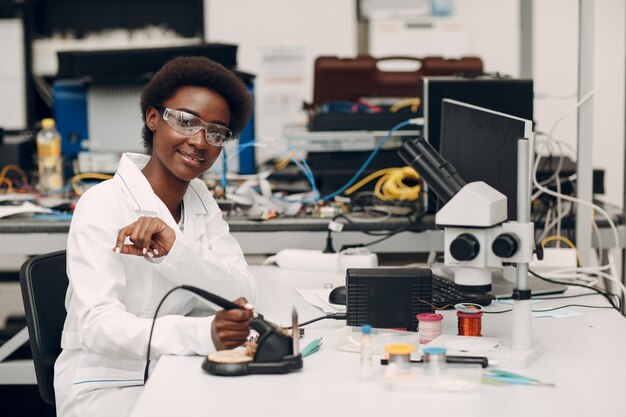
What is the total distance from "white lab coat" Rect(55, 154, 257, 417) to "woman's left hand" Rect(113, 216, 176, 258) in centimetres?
2

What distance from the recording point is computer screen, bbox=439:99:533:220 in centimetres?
177

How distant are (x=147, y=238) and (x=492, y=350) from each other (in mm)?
614

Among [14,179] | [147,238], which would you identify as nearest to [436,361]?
[147,238]

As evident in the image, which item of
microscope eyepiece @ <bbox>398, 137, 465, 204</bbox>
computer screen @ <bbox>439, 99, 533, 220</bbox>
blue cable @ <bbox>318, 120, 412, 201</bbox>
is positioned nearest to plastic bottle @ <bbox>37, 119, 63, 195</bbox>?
blue cable @ <bbox>318, 120, 412, 201</bbox>

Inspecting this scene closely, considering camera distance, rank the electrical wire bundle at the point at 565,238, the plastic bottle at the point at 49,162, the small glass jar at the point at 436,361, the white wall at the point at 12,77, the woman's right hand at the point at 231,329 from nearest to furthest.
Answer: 1. the small glass jar at the point at 436,361
2. the woman's right hand at the point at 231,329
3. the electrical wire bundle at the point at 565,238
4. the plastic bottle at the point at 49,162
5. the white wall at the point at 12,77

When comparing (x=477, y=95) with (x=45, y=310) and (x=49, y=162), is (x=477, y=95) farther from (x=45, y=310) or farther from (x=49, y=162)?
(x=49, y=162)

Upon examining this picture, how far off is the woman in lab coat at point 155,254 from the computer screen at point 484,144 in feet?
1.61

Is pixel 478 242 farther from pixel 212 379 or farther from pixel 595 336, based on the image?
pixel 212 379

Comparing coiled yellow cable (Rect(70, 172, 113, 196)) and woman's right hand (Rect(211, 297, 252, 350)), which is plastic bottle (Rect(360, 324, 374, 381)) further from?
coiled yellow cable (Rect(70, 172, 113, 196))

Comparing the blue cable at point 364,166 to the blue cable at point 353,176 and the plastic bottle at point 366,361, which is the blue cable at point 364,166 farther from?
the plastic bottle at point 366,361

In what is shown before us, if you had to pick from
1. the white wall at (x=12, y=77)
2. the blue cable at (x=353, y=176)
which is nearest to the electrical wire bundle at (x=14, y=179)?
the blue cable at (x=353, y=176)

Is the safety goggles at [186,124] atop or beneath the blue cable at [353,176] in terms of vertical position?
atop

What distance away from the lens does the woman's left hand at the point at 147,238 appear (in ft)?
4.91

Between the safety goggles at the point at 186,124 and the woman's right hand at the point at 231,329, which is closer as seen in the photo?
the woman's right hand at the point at 231,329
